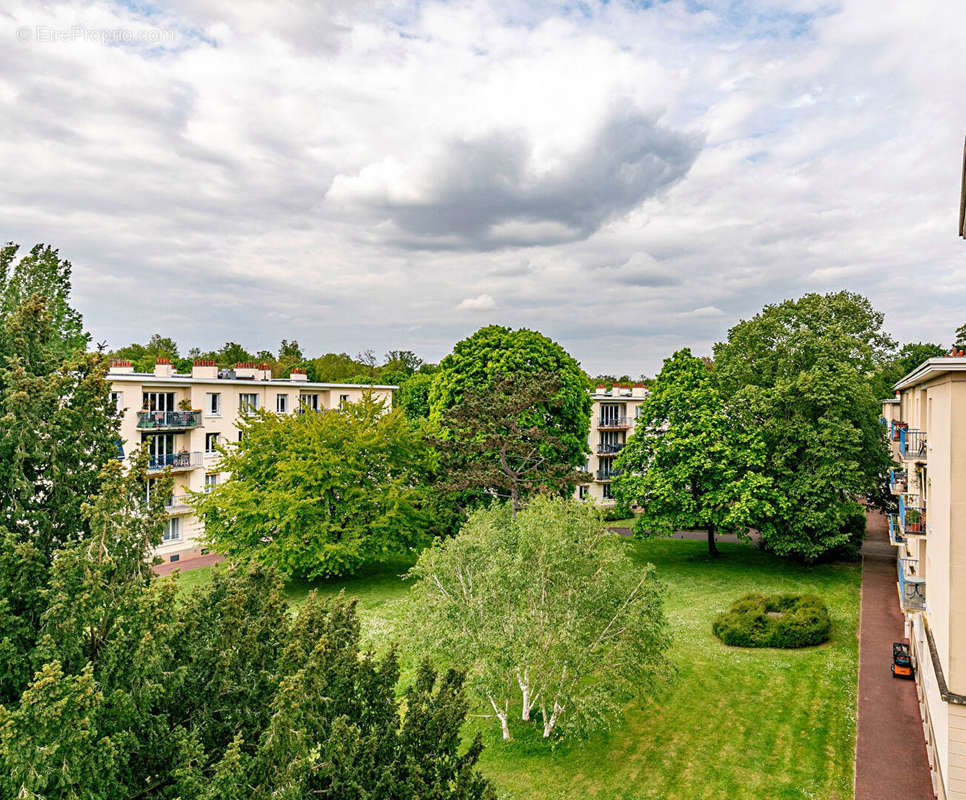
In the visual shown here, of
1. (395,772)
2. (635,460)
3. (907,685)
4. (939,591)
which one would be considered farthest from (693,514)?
(395,772)

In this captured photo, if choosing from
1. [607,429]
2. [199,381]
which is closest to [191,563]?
[199,381]

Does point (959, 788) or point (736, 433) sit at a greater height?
point (736, 433)

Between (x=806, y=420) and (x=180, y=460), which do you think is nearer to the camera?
(x=806, y=420)

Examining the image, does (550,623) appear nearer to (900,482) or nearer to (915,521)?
(915,521)

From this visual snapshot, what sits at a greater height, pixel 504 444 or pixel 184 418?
pixel 184 418

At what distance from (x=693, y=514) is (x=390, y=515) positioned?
16305 millimetres

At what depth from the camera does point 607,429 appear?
182 ft

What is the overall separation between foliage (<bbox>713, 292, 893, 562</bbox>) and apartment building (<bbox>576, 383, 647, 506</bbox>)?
58.4 ft

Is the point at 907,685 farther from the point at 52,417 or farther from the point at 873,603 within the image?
the point at 52,417

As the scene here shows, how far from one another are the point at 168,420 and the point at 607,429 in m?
34.2

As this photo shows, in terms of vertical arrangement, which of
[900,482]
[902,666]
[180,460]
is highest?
[900,482]

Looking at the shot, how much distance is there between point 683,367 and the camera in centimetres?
3772

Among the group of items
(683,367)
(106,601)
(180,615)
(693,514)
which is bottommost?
(693,514)

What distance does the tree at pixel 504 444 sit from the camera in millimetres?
31453
